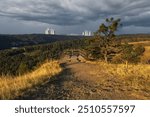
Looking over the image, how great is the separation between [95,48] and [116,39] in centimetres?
319

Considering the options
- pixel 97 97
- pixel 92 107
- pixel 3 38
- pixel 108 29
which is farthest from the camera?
pixel 3 38

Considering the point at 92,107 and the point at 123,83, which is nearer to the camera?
the point at 92,107

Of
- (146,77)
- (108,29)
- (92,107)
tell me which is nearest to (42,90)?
(92,107)

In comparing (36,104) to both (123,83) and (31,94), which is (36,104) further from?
(123,83)

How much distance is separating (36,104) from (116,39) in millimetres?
24739

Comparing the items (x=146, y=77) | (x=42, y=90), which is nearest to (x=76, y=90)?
(x=42, y=90)

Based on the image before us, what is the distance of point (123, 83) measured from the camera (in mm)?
10477

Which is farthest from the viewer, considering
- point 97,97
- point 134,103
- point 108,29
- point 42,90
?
point 108,29

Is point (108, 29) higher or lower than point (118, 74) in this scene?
higher

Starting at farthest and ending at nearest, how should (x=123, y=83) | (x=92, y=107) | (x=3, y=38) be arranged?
(x=3, y=38), (x=123, y=83), (x=92, y=107)

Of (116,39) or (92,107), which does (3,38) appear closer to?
(116,39)

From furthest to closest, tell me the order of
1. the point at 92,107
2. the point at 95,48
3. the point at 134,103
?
the point at 95,48 → the point at 134,103 → the point at 92,107

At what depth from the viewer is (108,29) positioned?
29953 mm

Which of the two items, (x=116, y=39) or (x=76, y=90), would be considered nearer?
(x=76, y=90)
